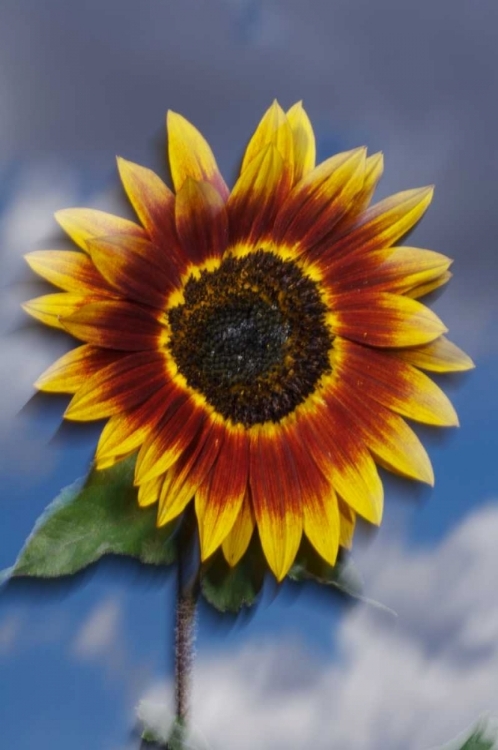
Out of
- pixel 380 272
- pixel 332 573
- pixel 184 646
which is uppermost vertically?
pixel 380 272

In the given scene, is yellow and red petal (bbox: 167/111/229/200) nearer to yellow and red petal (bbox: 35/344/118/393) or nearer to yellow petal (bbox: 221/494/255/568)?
yellow and red petal (bbox: 35/344/118/393)

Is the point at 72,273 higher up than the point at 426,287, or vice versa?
the point at 426,287

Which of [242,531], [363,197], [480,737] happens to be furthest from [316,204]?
[480,737]

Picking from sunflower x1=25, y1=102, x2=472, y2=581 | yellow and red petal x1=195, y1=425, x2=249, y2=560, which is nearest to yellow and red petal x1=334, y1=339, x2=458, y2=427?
sunflower x1=25, y1=102, x2=472, y2=581

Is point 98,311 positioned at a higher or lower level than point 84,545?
higher

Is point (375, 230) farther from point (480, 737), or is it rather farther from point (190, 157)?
point (480, 737)

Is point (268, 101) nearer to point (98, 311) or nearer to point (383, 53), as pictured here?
point (383, 53)

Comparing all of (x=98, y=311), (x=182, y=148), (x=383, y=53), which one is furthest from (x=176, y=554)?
(x=383, y=53)

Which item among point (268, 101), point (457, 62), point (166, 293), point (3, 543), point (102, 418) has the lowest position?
point (3, 543)
